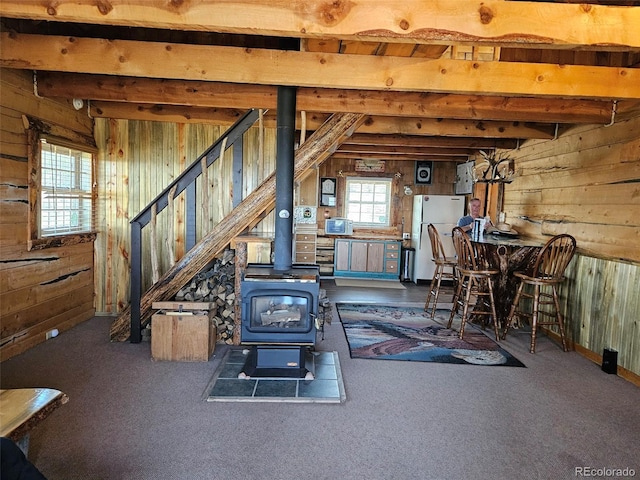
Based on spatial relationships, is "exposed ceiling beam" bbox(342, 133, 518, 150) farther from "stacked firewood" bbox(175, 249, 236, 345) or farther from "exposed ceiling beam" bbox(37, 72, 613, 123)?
"stacked firewood" bbox(175, 249, 236, 345)

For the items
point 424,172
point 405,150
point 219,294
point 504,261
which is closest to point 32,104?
point 219,294

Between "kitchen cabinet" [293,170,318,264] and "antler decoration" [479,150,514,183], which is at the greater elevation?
"antler decoration" [479,150,514,183]

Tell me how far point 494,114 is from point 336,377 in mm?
2659

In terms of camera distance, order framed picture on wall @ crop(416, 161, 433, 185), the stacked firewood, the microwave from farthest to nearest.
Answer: framed picture on wall @ crop(416, 161, 433, 185) < the microwave < the stacked firewood

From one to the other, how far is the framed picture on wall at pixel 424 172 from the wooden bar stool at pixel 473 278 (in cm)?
352

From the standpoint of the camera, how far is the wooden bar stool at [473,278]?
13.9ft

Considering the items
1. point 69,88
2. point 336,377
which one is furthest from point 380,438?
point 69,88

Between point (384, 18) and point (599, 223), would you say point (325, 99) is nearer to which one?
point (384, 18)

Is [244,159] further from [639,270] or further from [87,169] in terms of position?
[639,270]

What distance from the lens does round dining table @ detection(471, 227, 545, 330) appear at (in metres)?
4.46

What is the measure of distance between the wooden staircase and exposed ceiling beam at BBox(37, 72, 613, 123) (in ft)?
0.68

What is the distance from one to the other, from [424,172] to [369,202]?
3.82ft

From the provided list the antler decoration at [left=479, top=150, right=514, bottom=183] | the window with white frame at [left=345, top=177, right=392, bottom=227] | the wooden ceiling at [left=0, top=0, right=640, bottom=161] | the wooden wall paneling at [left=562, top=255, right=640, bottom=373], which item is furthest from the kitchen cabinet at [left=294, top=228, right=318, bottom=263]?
the wooden wall paneling at [left=562, top=255, right=640, bottom=373]

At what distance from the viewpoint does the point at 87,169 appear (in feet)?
14.9
